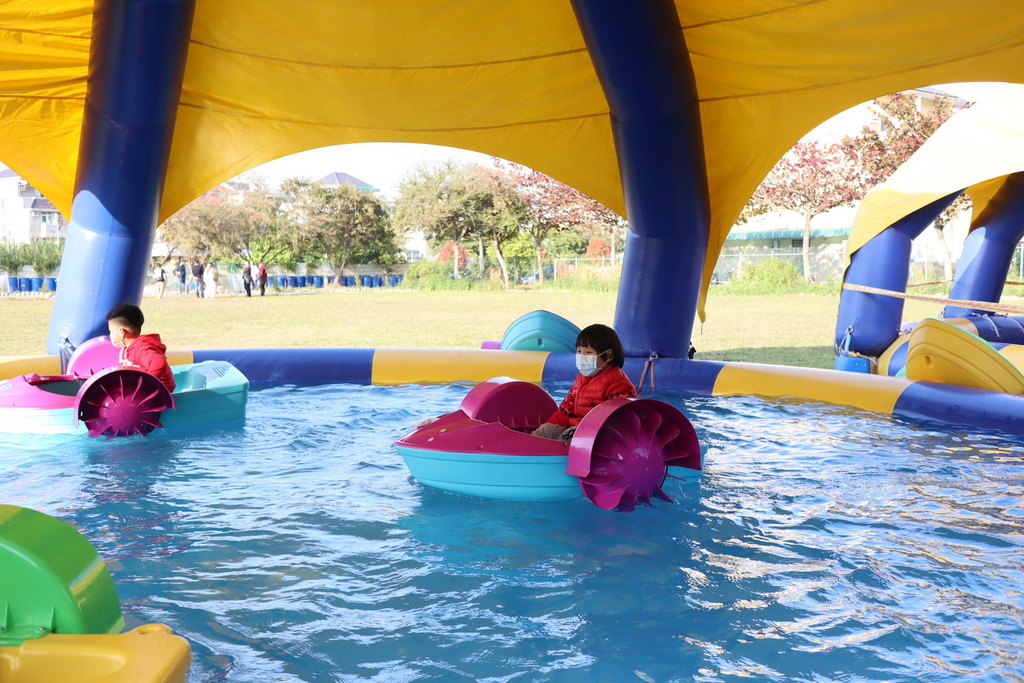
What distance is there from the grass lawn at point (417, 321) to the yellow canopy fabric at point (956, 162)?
1981 mm

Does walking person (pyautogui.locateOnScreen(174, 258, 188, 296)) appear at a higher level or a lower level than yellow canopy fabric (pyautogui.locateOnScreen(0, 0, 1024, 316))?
lower

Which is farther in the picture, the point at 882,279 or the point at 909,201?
the point at 882,279

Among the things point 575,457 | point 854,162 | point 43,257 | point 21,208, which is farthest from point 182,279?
point 575,457

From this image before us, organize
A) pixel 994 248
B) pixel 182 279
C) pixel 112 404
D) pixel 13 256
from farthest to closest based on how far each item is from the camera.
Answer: pixel 182 279, pixel 13 256, pixel 994 248, pixel 112 404

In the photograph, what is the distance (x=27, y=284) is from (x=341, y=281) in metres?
10.3

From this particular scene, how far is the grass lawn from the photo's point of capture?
11195 mm

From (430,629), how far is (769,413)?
147 inches

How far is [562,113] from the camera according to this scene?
24.5 feet

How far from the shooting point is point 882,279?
763 centimetres

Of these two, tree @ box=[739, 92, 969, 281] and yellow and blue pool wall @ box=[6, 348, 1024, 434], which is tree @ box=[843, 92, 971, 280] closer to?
tree @ box=[739, 92, 969, 281]

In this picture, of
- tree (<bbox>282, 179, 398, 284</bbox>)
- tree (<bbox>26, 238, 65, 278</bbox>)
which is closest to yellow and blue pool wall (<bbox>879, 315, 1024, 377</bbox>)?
tree (<bbox>26, 238, 65, 278</bbox>)

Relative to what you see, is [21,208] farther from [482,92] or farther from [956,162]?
[956,162]

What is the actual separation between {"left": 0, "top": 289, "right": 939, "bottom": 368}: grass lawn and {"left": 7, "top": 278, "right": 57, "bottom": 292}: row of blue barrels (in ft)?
8.63

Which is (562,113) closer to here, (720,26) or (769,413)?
(720,26)
